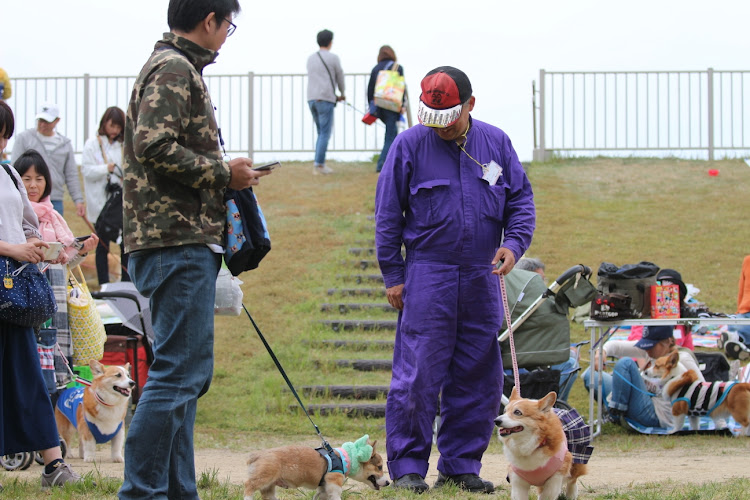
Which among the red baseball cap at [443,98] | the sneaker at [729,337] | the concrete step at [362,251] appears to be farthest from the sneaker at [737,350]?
the concrete step at [362,251]

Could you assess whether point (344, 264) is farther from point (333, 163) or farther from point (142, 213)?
point (142, 213)

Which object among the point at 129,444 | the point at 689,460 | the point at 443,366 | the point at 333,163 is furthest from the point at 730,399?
the point at 333,163

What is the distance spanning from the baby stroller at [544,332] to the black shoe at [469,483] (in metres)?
2.11

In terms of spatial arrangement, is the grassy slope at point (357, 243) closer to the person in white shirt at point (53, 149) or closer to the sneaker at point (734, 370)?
the sneaker at point (734, 370)

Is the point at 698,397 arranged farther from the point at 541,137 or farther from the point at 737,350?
the point at 541,137

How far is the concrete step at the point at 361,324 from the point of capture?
31.4 feet

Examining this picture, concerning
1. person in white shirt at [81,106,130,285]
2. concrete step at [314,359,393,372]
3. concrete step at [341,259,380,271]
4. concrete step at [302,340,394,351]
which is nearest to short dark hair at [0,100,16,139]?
person in white shirt at [81,106,130,285]

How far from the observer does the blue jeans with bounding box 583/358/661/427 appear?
24.0 ft

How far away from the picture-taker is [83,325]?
5695 mm

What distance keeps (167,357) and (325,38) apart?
1198 centimetres

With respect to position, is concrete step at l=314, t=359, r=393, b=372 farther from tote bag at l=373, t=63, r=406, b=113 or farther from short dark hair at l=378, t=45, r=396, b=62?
short dark hair at l=378, t=45, r=396, b=62

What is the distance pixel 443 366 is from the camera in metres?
4.52

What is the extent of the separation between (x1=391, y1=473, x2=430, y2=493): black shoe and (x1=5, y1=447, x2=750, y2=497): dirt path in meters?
0.38

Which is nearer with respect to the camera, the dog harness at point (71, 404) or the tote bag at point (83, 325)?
the tote bag at point (83, 325)
